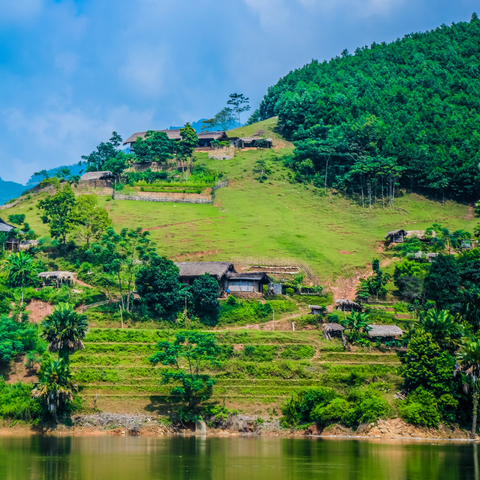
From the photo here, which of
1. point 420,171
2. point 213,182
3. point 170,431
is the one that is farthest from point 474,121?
point 170,431

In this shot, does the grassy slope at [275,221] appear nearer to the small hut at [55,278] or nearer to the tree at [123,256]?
the tree at [123,256]

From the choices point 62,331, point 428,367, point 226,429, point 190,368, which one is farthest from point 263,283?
point 62,331

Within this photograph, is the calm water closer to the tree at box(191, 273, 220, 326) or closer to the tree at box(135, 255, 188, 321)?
the tree at box(135, 255, 188, 321)

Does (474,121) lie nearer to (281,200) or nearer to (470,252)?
(281,200)

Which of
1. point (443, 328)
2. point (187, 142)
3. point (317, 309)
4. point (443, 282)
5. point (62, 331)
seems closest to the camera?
point (62, 331)

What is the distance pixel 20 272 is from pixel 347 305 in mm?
32423

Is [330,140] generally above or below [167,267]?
above

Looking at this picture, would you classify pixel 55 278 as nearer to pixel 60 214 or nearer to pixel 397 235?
pixel 60 214

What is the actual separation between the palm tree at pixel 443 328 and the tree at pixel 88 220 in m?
37.1

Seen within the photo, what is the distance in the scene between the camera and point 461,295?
2323 inches

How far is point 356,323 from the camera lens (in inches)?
2195

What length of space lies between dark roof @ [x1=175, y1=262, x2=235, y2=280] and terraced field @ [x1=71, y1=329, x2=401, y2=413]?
776 cm

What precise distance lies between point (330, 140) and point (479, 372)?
Answer: 6133 cm

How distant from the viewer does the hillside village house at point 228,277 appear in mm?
63250
